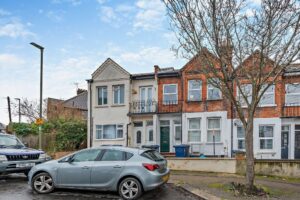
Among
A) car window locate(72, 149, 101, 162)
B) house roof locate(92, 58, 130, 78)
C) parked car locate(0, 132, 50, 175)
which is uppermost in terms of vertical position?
house roof locate(92, 58, 130, 78)

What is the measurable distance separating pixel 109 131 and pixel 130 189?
59.2 ft

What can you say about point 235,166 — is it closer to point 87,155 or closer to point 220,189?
point 220,189

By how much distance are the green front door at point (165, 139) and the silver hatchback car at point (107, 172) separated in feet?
50.9

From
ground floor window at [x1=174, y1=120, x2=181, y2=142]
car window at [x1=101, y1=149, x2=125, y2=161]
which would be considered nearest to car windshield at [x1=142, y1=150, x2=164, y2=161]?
car window at [x1=101, y1=149, x2=125, y2=161]

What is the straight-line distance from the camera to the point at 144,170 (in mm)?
9461

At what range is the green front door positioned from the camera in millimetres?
25906

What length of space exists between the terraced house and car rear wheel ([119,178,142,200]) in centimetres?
1310

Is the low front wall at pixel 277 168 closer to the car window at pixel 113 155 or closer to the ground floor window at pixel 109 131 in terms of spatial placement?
the car window at pixel 113 155

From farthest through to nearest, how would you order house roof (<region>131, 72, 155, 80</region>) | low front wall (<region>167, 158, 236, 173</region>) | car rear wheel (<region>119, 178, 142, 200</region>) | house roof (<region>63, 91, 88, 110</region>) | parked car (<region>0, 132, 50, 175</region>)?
house roof (<region>63, 91, 88, 110</region>) → house roof (<region>131, 72, 155, 80</region>) → low front wall (<region>167, 158, 236, 173</region>) → parked car (<region>0, 132, 50, 175</region>) → car rear wheel (<region>119, 178, 142, 200</region>)

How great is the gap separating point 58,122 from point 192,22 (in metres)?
20.8

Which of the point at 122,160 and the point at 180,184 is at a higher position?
the point at 122,160

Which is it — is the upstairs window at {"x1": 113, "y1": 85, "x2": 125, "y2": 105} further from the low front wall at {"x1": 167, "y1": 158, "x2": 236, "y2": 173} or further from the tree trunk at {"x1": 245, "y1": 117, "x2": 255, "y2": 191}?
the tree trunk at {"x1": 245, "y1": 117, "x2": 255, "y2": 191}

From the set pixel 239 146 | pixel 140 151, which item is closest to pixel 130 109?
pixel 239 146

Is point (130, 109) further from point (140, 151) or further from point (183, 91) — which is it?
point (140, 151)
